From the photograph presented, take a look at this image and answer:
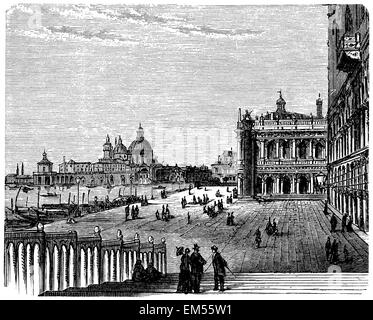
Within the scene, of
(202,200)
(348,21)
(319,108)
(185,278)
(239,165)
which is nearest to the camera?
(185,278)

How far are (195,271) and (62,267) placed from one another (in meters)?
1.80

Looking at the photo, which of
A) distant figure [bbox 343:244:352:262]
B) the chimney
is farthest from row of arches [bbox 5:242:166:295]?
the chimney

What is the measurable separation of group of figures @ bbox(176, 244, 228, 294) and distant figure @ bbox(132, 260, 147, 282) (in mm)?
501

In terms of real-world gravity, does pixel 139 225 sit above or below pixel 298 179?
below

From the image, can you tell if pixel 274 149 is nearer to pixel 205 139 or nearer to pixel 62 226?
pixel 205 139

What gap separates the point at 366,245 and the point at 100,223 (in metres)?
3.66

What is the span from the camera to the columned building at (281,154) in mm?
9391

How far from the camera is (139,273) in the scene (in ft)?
29.3

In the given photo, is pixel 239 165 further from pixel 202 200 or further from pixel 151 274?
pixel 151 274

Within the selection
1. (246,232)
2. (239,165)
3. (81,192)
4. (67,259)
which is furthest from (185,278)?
(81,192)

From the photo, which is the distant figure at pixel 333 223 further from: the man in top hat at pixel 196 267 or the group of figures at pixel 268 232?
the man in top hat at pixel 196 267

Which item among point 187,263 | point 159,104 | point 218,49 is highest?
point 218,49

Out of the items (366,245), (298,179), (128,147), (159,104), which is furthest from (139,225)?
(366,245)

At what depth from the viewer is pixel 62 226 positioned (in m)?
9.17
